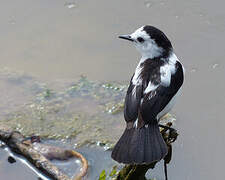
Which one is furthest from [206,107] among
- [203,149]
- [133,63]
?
[133,63]

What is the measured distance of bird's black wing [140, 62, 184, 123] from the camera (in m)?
4.88

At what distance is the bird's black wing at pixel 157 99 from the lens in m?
4.88

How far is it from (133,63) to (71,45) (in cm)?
109

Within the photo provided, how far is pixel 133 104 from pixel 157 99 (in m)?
0.23

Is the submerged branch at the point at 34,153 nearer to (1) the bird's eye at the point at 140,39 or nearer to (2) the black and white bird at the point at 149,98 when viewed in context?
(2) the black and white bird at the point at 149,98

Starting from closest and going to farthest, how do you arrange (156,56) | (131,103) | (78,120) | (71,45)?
(131,103) < (156,56) < (78,120) < (71,45)

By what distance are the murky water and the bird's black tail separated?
1287mm

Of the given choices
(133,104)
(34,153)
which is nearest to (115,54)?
(34,153)

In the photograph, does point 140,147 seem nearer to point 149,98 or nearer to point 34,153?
point 149,98

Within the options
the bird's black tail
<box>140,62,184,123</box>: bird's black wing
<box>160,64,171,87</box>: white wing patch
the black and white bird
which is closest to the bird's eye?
the black and white bird

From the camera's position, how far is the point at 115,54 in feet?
25.6

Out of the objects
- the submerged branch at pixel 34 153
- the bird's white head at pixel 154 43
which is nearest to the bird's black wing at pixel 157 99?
the bird's white head at pixel 154 43

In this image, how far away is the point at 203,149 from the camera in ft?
20.6

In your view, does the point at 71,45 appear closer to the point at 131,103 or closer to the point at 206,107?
the point at 206,107
